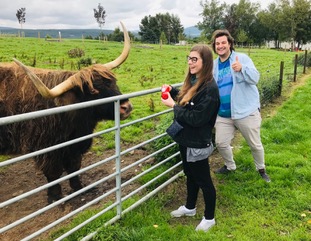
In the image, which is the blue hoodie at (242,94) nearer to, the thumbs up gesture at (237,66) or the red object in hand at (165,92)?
the thumbs up gesture at (237,66)

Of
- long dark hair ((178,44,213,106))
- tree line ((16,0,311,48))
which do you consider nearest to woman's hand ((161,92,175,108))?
long dark hair ((178,44,213,106))

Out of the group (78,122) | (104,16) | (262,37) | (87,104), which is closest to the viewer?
(87,104)

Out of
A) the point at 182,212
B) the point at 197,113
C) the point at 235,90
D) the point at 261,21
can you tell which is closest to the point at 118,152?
the point at 197,113

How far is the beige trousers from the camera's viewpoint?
4375 mm

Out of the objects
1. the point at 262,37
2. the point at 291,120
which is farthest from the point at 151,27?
the point at 291,120

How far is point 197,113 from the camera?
3.14 meters

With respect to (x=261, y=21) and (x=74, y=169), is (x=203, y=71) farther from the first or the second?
(x=261, y=21)

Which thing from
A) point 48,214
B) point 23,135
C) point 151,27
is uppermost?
point 151,27

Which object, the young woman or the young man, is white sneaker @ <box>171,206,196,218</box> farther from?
the young man

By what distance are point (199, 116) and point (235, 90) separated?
1282mm

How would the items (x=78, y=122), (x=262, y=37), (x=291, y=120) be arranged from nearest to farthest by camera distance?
(x=78, y=122) < (x=291, y=120) < (x=262, y=37)

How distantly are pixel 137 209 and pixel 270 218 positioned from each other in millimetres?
1586

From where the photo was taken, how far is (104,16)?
84.6 metres

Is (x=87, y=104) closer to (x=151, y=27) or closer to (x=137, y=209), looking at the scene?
(x=137, y=209)
